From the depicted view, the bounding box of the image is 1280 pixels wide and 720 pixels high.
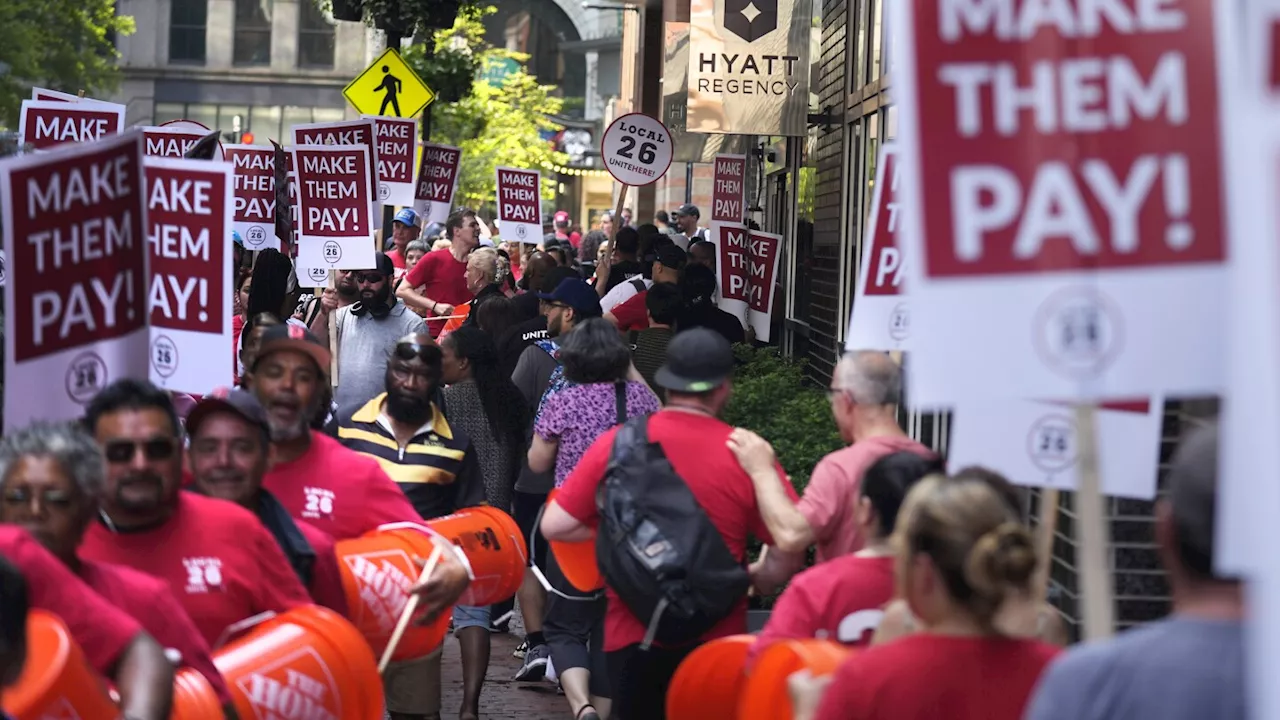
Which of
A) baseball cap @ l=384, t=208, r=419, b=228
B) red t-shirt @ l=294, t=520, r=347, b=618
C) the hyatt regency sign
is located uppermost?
the hyatt regency sign

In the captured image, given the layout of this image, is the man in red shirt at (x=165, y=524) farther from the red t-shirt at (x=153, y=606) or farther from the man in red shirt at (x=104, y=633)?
the man in red shirt at (x=104, y=633)

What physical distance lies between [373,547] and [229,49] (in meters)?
67.3

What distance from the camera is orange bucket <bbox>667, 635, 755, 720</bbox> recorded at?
5707 mm

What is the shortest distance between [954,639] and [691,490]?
2.91 metres

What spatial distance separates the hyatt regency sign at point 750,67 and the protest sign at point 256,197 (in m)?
3.73

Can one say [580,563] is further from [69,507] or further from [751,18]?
[751,18]

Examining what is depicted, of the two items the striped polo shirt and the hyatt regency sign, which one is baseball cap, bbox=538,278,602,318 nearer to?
the striped polo shirt

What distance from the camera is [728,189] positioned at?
21.8m

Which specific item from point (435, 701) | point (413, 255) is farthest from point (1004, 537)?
point (413, 255)

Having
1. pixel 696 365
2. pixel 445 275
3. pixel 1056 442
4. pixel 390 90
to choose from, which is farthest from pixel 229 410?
pixel 390 90

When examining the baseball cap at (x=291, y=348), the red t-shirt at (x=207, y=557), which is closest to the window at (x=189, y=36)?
the baseball cap at (x=291, y=348)

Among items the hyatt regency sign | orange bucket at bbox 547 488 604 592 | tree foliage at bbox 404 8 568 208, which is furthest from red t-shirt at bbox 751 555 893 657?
tree foliage at bbox 404 8 568 208

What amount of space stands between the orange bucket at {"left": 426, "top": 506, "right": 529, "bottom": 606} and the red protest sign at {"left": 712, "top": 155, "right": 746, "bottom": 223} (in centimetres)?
1389

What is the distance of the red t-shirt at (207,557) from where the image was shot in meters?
5.25
